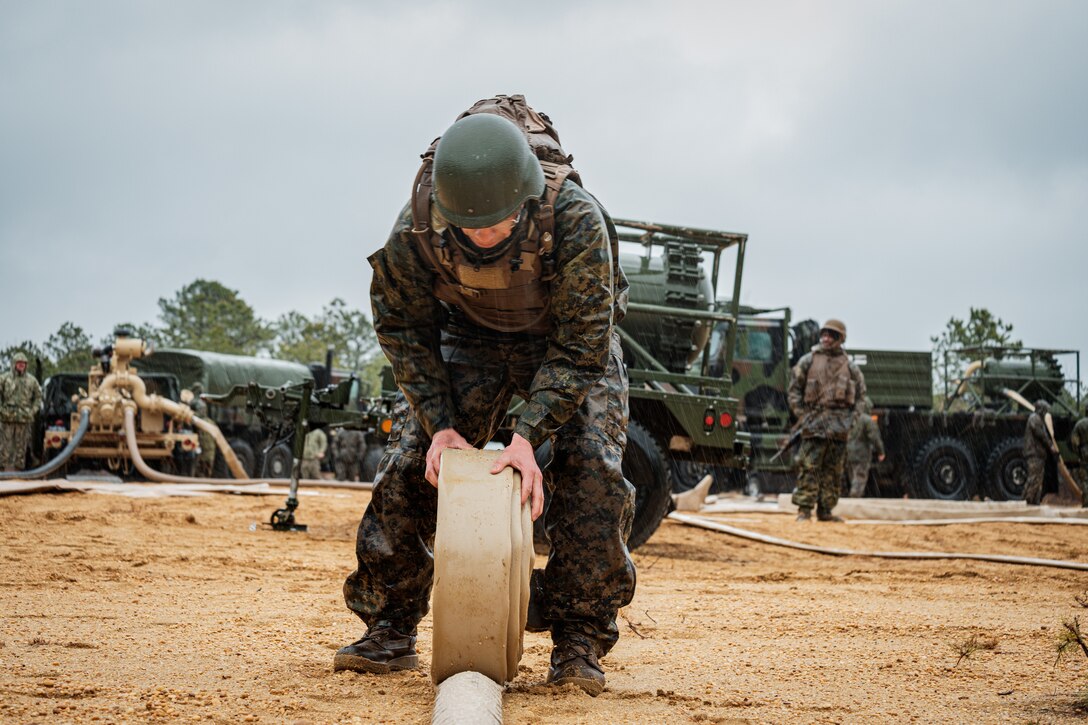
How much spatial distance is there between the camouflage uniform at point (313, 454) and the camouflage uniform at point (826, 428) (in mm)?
11023

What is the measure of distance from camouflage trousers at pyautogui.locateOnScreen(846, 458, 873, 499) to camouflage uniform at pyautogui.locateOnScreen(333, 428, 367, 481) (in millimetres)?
8268

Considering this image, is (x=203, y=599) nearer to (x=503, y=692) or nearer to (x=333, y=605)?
(x=333, y=605)

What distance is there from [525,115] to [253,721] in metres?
2.28

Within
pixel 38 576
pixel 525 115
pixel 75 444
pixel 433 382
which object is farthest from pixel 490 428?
pixel 75 444

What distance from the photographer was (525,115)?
3896mm

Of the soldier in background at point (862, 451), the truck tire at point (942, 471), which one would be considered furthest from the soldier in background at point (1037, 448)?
the soldier in background at point (862, 451)

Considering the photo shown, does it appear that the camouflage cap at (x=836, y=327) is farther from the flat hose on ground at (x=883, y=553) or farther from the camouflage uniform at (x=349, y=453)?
the camouflage uniform at (x=349, y=453)

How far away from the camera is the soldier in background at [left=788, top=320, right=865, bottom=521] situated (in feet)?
Answer: 37.7

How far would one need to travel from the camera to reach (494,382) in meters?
3.77

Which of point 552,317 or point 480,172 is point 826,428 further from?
point 480,172

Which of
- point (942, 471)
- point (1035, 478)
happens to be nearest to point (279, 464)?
point (942, 471)

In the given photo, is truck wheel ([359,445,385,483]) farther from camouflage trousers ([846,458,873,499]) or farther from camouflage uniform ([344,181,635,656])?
camouflage uniform ([344,181,635,656])

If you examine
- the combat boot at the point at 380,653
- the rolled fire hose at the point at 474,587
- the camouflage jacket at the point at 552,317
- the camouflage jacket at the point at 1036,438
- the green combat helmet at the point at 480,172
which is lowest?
the combat boot at the point at 380,653

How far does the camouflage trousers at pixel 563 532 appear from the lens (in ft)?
11.3
